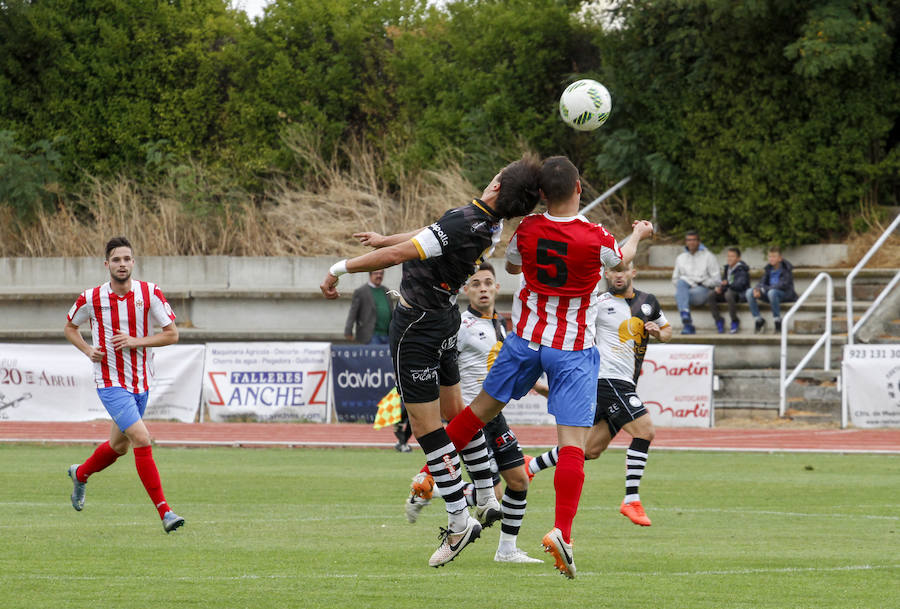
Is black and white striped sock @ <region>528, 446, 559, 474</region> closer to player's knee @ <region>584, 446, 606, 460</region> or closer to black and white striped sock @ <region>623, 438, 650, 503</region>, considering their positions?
player's knee @ <region>584, 446, 606, 460</region>

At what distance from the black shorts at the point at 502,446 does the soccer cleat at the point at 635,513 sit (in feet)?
4.90

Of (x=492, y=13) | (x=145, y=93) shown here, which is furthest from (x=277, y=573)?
(x=145, y=93)

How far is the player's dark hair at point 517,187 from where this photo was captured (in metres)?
7.29

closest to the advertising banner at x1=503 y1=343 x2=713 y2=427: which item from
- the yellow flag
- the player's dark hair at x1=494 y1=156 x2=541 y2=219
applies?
the yellow flag

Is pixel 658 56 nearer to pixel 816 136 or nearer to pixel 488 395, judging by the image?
pixel 816 136

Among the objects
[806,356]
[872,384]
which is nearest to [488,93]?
[806,356]

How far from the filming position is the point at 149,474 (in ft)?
31.4

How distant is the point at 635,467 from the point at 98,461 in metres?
4.32

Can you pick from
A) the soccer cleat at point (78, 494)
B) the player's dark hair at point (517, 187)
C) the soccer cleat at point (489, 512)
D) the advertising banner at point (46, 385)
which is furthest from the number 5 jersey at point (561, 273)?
the advertising banner at point (46, 385)

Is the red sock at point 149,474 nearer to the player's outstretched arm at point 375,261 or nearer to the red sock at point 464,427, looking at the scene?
the red sock at point 464,427

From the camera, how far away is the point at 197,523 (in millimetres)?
9594

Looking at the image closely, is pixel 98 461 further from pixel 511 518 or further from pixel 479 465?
pixel 511 518

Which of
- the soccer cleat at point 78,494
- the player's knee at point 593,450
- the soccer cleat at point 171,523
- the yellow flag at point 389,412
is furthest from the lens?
Answer: the yellow flag at point 389,412

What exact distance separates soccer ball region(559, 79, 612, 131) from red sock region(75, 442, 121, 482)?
4640mm
